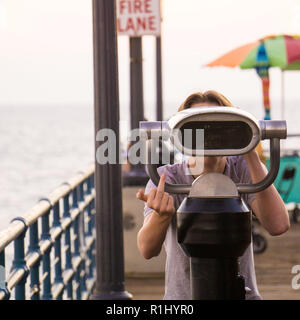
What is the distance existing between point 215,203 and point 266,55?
10.8 meters

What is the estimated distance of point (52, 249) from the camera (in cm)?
674

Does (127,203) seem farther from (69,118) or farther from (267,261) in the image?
(69,118)

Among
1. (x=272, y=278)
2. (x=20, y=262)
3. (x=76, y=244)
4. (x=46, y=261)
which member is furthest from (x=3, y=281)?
(x=272, y=278)

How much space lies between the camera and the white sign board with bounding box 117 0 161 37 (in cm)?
880

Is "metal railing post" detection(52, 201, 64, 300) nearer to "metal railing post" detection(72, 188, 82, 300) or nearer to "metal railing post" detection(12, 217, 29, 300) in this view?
"metal railing post" detection(72, 188, 82, 300)

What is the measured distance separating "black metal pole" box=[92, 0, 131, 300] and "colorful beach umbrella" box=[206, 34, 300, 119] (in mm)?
7333

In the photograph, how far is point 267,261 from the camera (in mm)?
9891

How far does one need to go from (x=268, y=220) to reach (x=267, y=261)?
7.23 m

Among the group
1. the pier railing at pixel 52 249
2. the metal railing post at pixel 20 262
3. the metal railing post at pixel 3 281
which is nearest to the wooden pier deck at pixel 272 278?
the pier railing at pixel 52 249

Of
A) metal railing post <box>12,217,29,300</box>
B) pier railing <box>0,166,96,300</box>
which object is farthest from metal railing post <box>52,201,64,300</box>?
metal railing post <box>12,217,29,300</box>

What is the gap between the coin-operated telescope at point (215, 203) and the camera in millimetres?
2361

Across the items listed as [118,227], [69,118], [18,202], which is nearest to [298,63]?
[118,227]

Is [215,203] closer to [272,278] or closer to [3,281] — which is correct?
[3,281]

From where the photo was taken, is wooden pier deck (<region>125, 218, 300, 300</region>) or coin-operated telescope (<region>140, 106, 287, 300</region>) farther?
wooden pier deck (<region>125, 218, 300, 300</region>)
